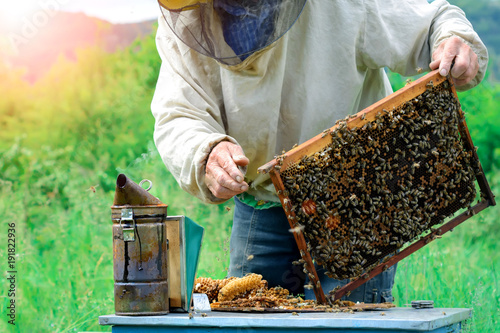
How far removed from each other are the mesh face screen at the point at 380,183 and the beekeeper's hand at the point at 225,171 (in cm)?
17

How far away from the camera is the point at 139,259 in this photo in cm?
228

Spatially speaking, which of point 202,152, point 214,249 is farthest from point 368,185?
point 214,249

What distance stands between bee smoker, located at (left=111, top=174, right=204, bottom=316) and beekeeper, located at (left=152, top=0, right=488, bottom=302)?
0.98 ft

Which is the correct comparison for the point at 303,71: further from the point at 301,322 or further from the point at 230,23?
the point at 301,322

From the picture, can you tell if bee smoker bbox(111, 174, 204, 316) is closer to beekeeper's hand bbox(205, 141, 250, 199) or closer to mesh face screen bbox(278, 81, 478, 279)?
beekeeper's hand bbox(205, 141, 250, 199)

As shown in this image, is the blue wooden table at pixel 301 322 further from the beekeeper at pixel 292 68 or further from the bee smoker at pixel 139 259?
the beekeeper at pixel 292 68

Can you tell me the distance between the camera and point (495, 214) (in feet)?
20.7

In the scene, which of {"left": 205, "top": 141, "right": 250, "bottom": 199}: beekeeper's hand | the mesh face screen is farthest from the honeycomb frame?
{"left": 205, "top": 141, "right": 250, "bottom": 199}: beekeeper's hand

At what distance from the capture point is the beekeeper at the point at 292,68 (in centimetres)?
260

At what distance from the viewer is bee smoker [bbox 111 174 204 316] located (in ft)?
7.45

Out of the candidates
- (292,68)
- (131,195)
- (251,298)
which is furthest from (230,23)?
(251,298)

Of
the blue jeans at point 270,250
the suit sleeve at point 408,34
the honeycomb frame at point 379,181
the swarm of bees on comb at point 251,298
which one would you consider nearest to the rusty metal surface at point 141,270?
the swarm of bees on comb at point 251,298

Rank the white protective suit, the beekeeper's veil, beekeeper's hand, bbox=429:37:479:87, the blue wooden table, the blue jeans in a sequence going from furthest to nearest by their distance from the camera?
the blue jeans → the white protective suit → beekeeper's hand, bbox=429:37:479:87 → the beekeeper's veil → the blue wooden table

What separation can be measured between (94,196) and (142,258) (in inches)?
161
